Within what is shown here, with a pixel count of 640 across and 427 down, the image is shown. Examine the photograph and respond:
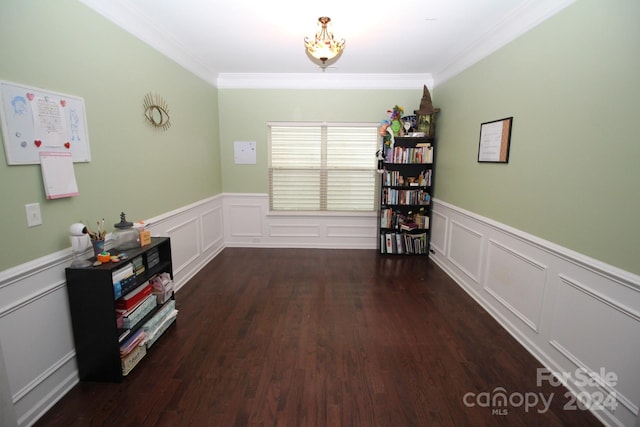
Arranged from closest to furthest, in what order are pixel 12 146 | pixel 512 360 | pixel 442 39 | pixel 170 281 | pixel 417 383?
pixel 12 146 < pixel 417 383 < pixel 512 360 < pixel 170 281 < pixel 442 39

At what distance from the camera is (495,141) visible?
2.86 m

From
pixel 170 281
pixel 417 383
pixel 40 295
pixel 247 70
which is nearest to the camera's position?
pixel 40 295

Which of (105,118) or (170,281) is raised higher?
(105,118)

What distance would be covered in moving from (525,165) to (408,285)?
72.2 inches

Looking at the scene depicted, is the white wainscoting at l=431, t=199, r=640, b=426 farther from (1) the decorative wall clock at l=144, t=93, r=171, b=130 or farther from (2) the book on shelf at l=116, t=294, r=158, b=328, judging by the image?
(1) the decorative wall clock at l=144, t=93, r=171, b=130

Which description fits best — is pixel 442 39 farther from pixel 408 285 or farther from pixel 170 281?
pixel 170 281

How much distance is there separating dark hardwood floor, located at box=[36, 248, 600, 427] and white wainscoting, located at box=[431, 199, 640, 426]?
0.17 meters

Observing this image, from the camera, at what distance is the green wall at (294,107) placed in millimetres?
4641

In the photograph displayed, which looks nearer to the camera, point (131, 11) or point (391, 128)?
point (131, 11)

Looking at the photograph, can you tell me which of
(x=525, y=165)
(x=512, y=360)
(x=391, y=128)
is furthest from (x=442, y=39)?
(x=512, y=360)

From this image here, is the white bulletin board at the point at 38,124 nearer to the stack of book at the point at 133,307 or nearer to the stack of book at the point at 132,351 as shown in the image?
the stack of book at the point at 133,307

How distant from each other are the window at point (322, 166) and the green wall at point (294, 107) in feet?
0.51

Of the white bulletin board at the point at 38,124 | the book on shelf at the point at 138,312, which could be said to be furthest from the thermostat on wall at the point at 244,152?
the book on shelf at the point at 138,312

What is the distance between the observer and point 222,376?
6.84ft
